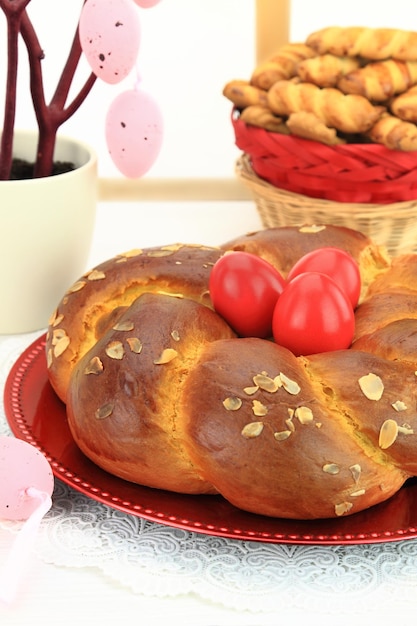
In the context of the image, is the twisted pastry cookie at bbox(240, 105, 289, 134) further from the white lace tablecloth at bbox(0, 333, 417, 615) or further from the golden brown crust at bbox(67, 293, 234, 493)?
the white lace tablecloth at bbox(0, 333, 417, 615)

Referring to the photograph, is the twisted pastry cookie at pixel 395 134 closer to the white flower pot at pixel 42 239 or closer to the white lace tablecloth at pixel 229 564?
the white flower pot at pixel 42 239

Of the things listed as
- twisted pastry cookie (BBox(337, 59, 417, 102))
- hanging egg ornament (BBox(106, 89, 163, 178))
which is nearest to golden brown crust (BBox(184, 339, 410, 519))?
hanging egg ornament (BBox(106, 89, 163, 178))

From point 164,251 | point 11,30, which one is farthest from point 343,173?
A: point 11,30

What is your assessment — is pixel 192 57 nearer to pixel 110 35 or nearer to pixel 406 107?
pixel 406 107

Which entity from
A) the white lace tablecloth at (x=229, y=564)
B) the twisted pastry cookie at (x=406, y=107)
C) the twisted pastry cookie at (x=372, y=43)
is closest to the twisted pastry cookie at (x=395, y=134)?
the twisted pastry cookie at (x=406, y=107)

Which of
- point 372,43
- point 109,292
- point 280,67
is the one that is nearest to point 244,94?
point 280,67
